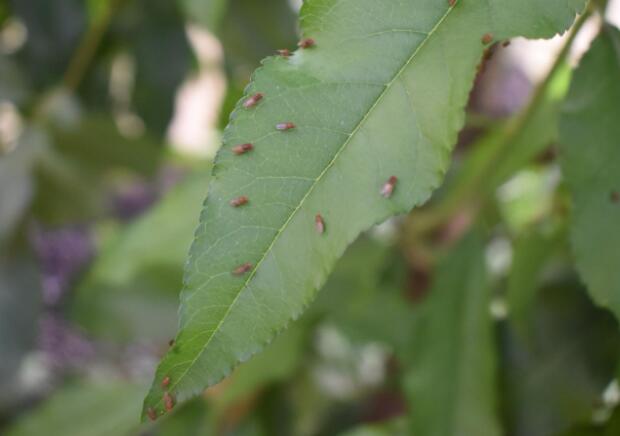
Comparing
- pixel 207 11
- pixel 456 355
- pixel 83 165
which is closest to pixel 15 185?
pixel 83 165

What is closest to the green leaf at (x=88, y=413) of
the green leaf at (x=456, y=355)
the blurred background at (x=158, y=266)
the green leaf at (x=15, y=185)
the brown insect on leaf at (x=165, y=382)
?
the blurred background at (x=158, y=266)

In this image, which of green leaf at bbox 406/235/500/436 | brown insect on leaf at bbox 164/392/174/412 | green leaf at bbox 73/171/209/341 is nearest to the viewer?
brown insect on leaf at bbox 164/392/174/412

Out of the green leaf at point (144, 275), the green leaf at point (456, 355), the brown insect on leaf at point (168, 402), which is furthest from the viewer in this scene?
the green leaf at point (144, 275)

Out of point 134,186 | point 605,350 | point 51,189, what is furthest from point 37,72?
point 605,350

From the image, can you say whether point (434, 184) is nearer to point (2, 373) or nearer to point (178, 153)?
point (2, 373)

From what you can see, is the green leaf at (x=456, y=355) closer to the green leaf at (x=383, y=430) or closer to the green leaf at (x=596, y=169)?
the green leaf at (x=383, y=430)

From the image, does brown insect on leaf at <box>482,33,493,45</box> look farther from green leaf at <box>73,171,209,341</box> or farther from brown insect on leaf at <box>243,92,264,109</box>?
green leaf at <box>73,171,209,341</box>

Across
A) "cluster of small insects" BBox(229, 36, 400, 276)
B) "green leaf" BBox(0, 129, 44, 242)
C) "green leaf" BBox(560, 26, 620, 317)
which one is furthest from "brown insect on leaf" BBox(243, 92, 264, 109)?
"green leaf" BBox(0, 129, 44, 242)
